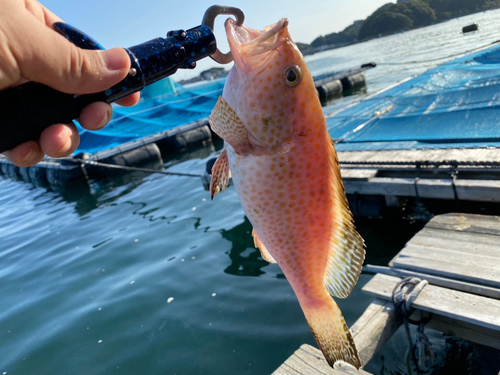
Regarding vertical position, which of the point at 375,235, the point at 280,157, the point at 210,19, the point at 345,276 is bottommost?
the point at 375,235

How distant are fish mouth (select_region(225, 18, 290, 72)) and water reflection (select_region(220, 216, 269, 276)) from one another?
232 inches

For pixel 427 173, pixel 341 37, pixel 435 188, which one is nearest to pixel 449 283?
pixel 435 188

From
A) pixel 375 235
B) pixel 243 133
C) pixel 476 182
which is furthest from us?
pixel 375 235

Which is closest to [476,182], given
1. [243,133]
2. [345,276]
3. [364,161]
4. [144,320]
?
[364,161]

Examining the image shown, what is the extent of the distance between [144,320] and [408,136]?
6789 mm

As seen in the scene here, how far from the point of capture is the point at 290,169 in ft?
6.26

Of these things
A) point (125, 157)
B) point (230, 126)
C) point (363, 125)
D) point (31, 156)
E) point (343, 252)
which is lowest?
point (125, 157)

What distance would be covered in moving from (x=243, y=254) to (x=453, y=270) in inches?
177

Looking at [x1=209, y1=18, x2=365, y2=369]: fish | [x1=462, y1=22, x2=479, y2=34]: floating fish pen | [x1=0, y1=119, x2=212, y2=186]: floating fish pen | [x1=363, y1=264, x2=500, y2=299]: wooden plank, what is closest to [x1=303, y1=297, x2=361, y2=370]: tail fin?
[x1=209, y1=18, x2=365, y2=369]: fish

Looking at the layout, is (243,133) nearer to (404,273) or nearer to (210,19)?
(210,19)

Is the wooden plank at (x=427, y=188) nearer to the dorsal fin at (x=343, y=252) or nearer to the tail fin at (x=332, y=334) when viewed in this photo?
the dorsal fin at (x=343, y=252)

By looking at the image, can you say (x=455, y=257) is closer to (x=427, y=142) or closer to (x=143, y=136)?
(x=427, y=142)

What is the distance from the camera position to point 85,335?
6445 mm

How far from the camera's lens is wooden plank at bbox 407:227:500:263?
190 inches
